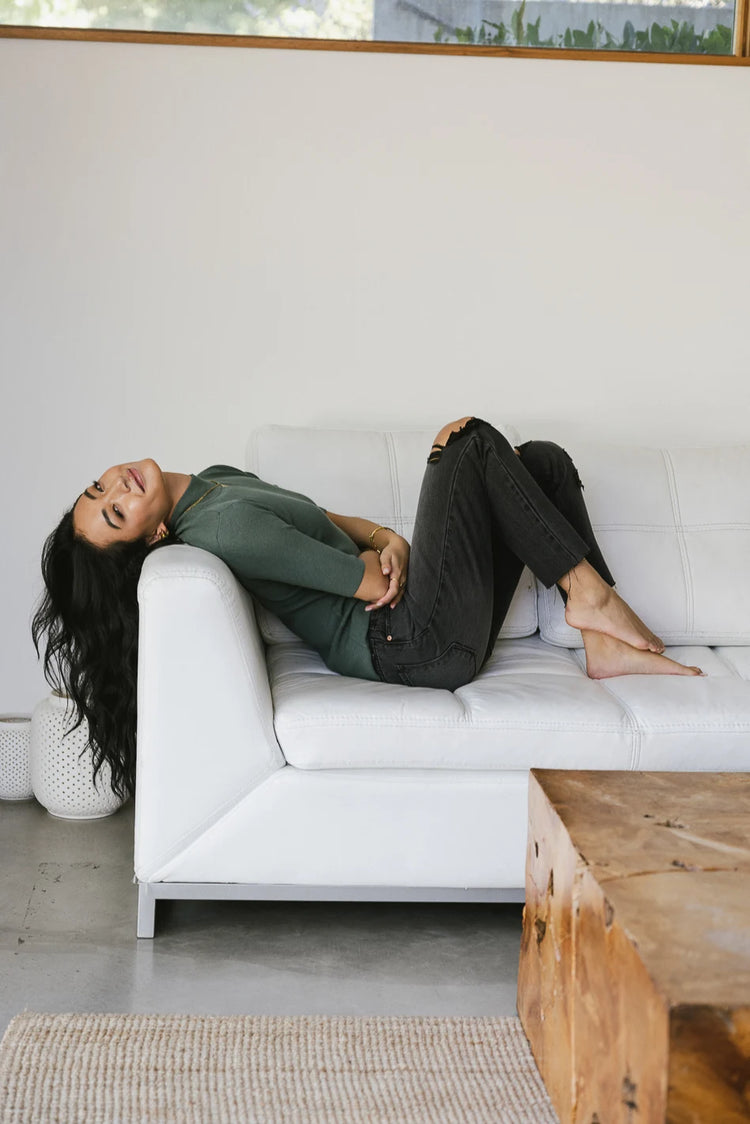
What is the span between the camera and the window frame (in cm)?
296

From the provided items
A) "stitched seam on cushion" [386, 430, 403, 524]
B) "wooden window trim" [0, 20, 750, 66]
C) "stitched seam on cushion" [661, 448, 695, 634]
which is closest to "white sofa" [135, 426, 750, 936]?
"stitched seam on cushion" [661, 448, 695, 634]

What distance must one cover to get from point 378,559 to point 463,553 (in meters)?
0.19

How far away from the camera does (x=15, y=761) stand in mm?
2832

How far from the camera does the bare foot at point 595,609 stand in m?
2.33

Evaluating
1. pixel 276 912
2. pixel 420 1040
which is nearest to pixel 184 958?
pixel 276 912

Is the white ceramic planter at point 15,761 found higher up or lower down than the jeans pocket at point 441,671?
lower down

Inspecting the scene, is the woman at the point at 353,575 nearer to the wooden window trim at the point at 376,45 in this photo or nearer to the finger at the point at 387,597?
the finger at the point at 387,597

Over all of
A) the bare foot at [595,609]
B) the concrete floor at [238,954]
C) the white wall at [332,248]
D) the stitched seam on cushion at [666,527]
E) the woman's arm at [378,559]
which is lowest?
the concrete floor at [238,954]

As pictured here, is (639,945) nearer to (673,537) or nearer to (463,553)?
(463,553)

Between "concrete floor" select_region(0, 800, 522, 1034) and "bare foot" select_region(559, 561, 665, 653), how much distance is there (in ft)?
2.00

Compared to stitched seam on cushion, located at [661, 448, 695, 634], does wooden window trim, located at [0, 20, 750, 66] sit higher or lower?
higher

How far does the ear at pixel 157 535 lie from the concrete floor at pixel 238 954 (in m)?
0.72

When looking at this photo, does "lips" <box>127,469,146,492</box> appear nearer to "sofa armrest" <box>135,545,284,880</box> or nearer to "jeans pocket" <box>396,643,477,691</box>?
"sofa armrest" <box>135,545,284,880</box>

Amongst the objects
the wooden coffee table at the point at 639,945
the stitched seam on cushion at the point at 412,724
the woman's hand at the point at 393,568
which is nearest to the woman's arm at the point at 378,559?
the woman's hand at the point at 393,568
